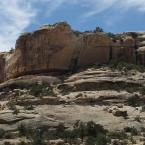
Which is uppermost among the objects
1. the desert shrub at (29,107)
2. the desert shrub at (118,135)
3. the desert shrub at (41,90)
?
the desert shrub at (41,90)

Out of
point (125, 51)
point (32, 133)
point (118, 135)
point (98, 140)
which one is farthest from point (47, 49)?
point (98, 140)

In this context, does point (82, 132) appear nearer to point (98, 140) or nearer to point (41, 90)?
point (98, 140)

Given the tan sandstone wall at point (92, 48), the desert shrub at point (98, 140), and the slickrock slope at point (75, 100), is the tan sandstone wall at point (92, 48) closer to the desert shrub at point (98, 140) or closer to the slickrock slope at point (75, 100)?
the slickrock slope at point (75, 100)

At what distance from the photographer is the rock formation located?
71062 millimetres

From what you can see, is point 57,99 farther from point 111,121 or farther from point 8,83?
point 8,83

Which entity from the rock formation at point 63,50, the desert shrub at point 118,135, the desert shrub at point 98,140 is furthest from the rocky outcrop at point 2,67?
the desert shrub at point 98,140

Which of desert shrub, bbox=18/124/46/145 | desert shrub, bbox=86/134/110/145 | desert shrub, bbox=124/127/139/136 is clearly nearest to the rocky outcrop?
desert shrub, bbox=18/124/46/145

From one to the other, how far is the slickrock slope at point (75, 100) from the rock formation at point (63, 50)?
250 centimetres

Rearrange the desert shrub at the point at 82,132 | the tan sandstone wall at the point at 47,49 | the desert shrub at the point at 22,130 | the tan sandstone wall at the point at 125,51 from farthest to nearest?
1. the tan sandstone wall at the point at 125,51
2. the tan sandstone wall at the point at 47,49
3. the desert shrub at the point at 22,130
4. the desert shrub at the point at 82,132

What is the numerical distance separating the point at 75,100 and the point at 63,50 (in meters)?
11.1

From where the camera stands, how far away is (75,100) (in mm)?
61062

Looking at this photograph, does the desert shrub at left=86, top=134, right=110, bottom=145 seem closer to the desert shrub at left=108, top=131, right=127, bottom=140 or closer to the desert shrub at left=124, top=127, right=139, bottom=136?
the desert shrub at left=108, top=131, right=127, bottom=140

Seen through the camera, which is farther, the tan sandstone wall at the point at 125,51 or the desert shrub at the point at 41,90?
the tan sandstone wall at the point at 125,51

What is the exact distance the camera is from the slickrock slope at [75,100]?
56.6m
